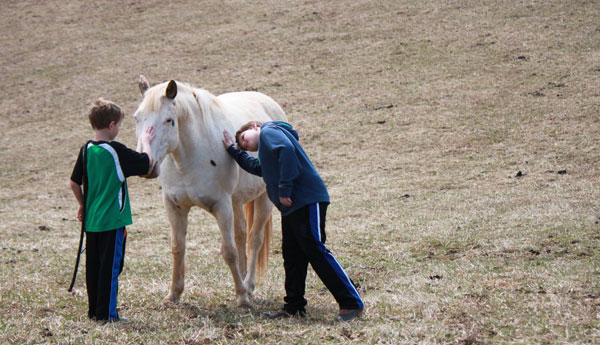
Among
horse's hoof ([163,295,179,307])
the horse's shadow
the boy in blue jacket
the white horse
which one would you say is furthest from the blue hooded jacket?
horse's hoof ([163,295,179,307])

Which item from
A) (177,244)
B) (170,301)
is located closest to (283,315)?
(170,301)

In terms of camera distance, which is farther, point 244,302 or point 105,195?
point 244,302

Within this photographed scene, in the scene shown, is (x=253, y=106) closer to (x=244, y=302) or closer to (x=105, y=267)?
(x=244, y=302)

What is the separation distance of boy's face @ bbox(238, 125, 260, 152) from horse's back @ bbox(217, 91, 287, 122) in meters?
1.40

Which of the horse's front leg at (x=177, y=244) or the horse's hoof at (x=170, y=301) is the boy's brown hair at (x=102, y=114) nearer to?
the horse's front leg at (x=177, y=244)

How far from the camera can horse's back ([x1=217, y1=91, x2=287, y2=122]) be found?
22.4ft

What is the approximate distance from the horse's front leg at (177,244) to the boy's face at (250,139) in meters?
0.94

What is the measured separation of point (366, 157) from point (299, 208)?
32.0 feet

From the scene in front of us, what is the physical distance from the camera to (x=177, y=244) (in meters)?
5.82

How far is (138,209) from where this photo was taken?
12008 mm

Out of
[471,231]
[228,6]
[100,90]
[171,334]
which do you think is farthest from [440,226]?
[228,6]

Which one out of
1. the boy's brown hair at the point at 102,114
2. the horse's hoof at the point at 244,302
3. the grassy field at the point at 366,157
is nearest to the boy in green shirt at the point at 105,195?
the boy's brown hair at the point at 102,114

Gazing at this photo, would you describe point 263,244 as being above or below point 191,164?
below

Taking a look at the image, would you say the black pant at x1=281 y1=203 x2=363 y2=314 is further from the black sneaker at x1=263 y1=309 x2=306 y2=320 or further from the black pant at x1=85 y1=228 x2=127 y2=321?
the black pant at x1=85 y1=228 x2=127 y2=321
